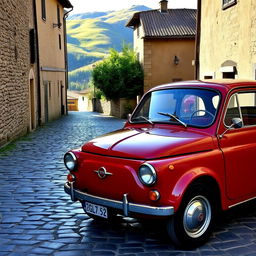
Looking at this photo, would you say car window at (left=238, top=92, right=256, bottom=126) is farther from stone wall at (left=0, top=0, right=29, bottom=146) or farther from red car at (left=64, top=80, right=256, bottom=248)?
Answer: stone wall at (left=0, top=0, right=29, bottom=146)

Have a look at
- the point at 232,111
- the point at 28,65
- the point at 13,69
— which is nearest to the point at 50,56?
the point at 28,65

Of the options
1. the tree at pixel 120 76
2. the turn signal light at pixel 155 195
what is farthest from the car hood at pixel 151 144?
the tree at pixel 120 76

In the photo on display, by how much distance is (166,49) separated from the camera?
27734 mm

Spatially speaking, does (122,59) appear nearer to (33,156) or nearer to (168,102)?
(33,156)

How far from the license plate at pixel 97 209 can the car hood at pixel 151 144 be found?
602 millimetres

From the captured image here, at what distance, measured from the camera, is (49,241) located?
4.58 meters

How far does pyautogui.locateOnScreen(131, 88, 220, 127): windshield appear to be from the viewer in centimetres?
494

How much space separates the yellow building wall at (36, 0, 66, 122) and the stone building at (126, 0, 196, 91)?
18.7 ft

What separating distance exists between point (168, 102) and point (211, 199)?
1.43 m

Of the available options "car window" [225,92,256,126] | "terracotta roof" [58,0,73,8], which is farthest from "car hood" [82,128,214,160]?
"terracotta roof" [58,0,73,8]

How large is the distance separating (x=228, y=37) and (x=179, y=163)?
9.56m

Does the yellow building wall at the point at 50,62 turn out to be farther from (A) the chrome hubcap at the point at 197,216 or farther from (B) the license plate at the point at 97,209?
(A) the chrome hubcap at the point at 197,216

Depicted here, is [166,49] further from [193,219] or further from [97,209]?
[193,219]

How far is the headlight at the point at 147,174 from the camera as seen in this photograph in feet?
13.3
